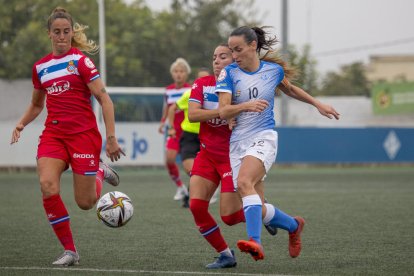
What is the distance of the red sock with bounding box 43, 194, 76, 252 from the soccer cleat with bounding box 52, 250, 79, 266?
6 centimetres

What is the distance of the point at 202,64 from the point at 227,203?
1371 inches

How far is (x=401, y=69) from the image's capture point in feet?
263

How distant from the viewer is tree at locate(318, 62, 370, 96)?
53.6m

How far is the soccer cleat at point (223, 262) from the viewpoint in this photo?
7.39 metres

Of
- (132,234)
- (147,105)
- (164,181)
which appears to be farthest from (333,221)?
(147,105)

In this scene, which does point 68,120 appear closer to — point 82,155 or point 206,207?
point 82,155

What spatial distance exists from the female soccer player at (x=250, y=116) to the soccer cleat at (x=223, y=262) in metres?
0.42

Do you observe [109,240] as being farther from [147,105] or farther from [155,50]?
[155,50]

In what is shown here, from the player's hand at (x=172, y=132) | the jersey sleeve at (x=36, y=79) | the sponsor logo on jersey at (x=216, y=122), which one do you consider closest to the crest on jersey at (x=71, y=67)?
the jersey sleeve at (x=36, y=79)

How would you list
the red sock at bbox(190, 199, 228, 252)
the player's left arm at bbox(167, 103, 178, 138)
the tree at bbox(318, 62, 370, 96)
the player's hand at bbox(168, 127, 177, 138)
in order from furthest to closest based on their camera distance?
1. the tree at bbox(318, 62, 370, 96)
2. the player's left arm at bbox(167, 103, 178, 138)
3. the player's hand at bbox(168, 127, 177, 138)
4. the red sock at bbox(190, 199, 228, 252)

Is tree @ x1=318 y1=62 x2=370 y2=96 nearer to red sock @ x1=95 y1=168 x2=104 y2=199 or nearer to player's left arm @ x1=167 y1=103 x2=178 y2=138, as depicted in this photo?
player's left arm @ x1=167 y1=103 x2=178 y2=138

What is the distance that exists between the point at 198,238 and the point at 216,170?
2.01 m

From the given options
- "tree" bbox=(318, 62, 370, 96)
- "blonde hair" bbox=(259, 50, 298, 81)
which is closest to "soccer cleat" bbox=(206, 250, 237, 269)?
"blonde hair" bbox=(259, 50, 298, 81)

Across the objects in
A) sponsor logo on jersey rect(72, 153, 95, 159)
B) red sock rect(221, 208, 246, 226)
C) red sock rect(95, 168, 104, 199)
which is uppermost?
sponsor logo on jersey rect(72, 153, 95, 159)
